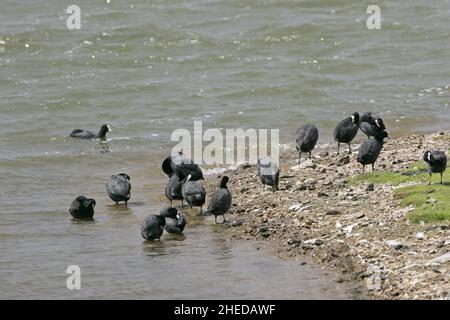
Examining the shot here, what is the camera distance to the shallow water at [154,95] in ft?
52.8

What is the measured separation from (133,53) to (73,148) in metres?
12.0

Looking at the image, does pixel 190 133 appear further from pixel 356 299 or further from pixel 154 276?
pixel 356 299

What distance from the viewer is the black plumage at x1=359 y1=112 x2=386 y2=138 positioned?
22094 millimetres

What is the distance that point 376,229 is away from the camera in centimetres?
1532

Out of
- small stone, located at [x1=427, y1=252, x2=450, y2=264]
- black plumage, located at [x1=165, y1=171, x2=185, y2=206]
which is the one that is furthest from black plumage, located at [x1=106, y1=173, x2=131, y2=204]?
small stone, located at [x1=427, y1=252, x2=450, y2=264]

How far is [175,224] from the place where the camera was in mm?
17234

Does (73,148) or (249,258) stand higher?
(73,148)

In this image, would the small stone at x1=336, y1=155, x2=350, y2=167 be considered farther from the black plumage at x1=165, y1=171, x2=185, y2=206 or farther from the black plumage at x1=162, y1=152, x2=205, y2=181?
the black plumage at x1=165, y1=171, x2=185, y2=206

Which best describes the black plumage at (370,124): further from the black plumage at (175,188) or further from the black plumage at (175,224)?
the black plumage at (175,224)

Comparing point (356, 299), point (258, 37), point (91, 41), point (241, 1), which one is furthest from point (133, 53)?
point (356, 299)

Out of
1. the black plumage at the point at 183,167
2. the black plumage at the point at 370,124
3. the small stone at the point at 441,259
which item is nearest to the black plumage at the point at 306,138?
the black plumage at the point at 370,124

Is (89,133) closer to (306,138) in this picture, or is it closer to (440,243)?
(306,138)

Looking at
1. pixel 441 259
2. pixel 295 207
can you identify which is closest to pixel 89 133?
pixel 295 207

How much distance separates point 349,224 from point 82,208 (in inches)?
208
